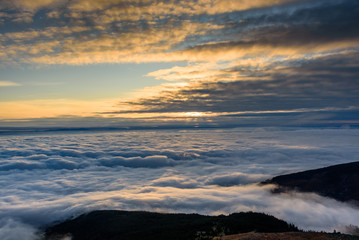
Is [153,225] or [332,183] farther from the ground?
[153,225]

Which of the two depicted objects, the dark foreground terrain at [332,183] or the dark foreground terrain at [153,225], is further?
the dark foreground terrain at [332,183]

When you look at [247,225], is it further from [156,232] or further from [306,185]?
[306,185]

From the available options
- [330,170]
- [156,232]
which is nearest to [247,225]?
[156,232]

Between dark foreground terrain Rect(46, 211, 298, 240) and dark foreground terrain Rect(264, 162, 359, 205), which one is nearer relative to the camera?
dark foreground terrain Rect(46, 211, 298, 240)

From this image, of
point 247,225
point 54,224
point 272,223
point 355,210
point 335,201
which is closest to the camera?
point 247,225
